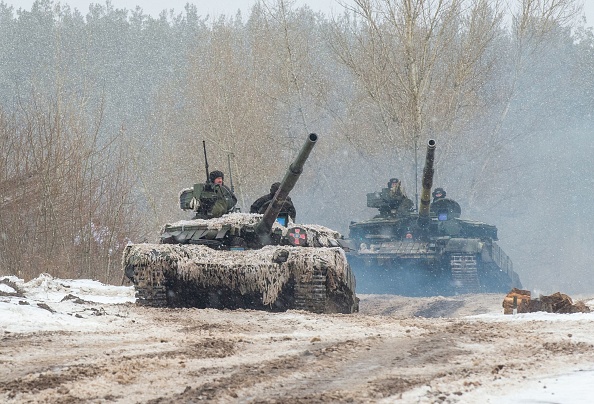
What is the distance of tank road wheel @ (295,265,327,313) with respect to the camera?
10.3 metres

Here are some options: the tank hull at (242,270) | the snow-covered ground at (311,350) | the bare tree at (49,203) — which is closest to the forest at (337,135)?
the bare tree at (49,203)

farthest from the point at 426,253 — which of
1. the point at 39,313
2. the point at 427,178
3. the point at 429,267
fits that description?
the point at 39,313

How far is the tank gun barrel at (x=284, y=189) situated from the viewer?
10492 mm

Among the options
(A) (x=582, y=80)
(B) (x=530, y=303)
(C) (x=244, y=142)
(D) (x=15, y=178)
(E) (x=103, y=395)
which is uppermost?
(A) (x=582, y=80)

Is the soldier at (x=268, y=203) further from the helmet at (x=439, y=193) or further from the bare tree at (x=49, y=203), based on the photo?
the helmet at (x=439, y=193)

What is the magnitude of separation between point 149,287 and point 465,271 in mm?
9353

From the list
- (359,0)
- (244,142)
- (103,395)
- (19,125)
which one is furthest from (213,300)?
(244,142)

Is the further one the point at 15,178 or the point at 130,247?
the point at 15,178

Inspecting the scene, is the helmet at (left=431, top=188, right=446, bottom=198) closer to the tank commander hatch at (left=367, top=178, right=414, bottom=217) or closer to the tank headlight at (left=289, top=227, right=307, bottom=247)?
the tank commander hatch at (left=367, top=178, right=414, bottom=217)

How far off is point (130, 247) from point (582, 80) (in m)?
39.1

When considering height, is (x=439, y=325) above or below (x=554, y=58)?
below

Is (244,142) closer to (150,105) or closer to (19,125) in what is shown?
(19,125)

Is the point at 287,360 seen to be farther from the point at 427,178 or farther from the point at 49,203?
the point at 427,178

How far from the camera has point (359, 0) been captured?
26.6m
